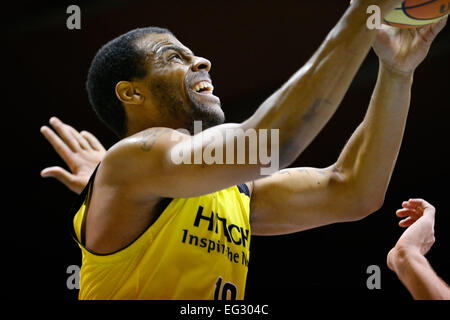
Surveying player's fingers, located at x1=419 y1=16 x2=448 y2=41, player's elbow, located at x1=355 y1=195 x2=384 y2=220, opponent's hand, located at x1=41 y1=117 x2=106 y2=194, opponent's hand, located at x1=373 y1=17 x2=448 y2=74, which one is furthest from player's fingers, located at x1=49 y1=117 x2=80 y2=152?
player's fingers, located at x1=419 y1=16 x2=448 y2=41

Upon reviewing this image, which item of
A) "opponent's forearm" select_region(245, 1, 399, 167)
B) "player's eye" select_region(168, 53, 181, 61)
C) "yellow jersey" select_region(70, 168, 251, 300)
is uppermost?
"player's eye" select_region(168, 53, 181, 61)

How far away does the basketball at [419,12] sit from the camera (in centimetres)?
121

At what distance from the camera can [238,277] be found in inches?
53.1

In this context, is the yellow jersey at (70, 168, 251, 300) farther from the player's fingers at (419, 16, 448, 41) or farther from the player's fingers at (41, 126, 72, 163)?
the player's fingers at (41, 126, 72, 163)

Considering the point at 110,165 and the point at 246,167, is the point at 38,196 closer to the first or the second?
the point at 110,165

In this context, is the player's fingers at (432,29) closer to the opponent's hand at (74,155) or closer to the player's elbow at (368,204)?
the player's elbow at (368,204)

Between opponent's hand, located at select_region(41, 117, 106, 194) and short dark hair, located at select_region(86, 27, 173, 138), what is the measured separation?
20.9 inches

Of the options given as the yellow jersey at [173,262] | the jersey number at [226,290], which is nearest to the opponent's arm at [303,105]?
the yellow jersey at [173,262]

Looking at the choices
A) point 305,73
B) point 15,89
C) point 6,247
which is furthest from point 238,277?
point 6,247

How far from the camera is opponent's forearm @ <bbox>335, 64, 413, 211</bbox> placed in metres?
1.39

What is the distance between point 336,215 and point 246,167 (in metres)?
0.67

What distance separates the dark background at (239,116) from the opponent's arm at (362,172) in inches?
39.9
